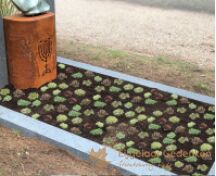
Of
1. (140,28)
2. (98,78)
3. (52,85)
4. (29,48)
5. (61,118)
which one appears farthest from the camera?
(140,28)

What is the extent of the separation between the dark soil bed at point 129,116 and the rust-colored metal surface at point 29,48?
5.3 inches

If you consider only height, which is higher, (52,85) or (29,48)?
(29,48)

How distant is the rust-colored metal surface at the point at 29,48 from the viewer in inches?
169

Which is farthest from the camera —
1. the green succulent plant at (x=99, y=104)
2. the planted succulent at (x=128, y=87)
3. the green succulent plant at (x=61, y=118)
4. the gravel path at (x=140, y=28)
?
the gravel path at (x=140, y=28)

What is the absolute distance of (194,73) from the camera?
5.28m

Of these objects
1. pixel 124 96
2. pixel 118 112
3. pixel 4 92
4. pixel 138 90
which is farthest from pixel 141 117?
pixel 4 92

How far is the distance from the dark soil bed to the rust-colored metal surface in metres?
0.13

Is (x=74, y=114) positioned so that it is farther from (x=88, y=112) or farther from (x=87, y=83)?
(x=87, y=83)

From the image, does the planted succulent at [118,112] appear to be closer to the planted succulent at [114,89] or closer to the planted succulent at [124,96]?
the planted succulent at [124,96]

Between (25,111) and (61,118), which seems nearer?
(61,118)

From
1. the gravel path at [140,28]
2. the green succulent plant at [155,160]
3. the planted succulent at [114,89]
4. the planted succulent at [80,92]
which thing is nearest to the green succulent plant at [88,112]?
the planted succulent at [80,92]

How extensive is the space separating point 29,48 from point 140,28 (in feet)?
11.5

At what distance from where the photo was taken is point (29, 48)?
4352 mm

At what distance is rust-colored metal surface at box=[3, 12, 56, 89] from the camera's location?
4297 millimetres
